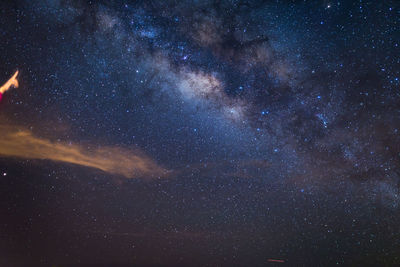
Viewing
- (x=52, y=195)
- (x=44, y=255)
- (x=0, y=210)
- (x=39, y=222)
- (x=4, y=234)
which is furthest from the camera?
(x=44, y=255)

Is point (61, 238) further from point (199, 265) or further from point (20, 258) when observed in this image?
point (199, 265)

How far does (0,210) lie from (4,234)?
6132 millimetres

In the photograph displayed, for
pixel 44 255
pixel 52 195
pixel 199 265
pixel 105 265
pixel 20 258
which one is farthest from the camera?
pixel 199 265

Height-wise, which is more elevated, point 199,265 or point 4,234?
point 4,234

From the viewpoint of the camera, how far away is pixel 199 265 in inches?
3873

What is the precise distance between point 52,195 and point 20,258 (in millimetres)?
18770

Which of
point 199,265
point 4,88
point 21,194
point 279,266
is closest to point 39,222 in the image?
point 21,194

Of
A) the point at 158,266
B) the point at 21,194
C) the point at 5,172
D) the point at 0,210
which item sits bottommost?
the point at 158,266

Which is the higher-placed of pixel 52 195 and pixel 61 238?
pixel 52 195

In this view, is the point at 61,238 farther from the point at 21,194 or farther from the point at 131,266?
the point at 131,266

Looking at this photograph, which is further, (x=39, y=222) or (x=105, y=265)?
(x=105, y=265)

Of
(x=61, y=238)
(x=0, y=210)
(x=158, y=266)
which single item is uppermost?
(x=0, y=210)

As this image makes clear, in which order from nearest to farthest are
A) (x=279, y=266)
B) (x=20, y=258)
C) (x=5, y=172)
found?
1. (x=5, y=172)
2. (x=20, y=258)
3. (x=279, y=266)

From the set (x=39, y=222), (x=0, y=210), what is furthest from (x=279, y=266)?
(x=0, y=210)
